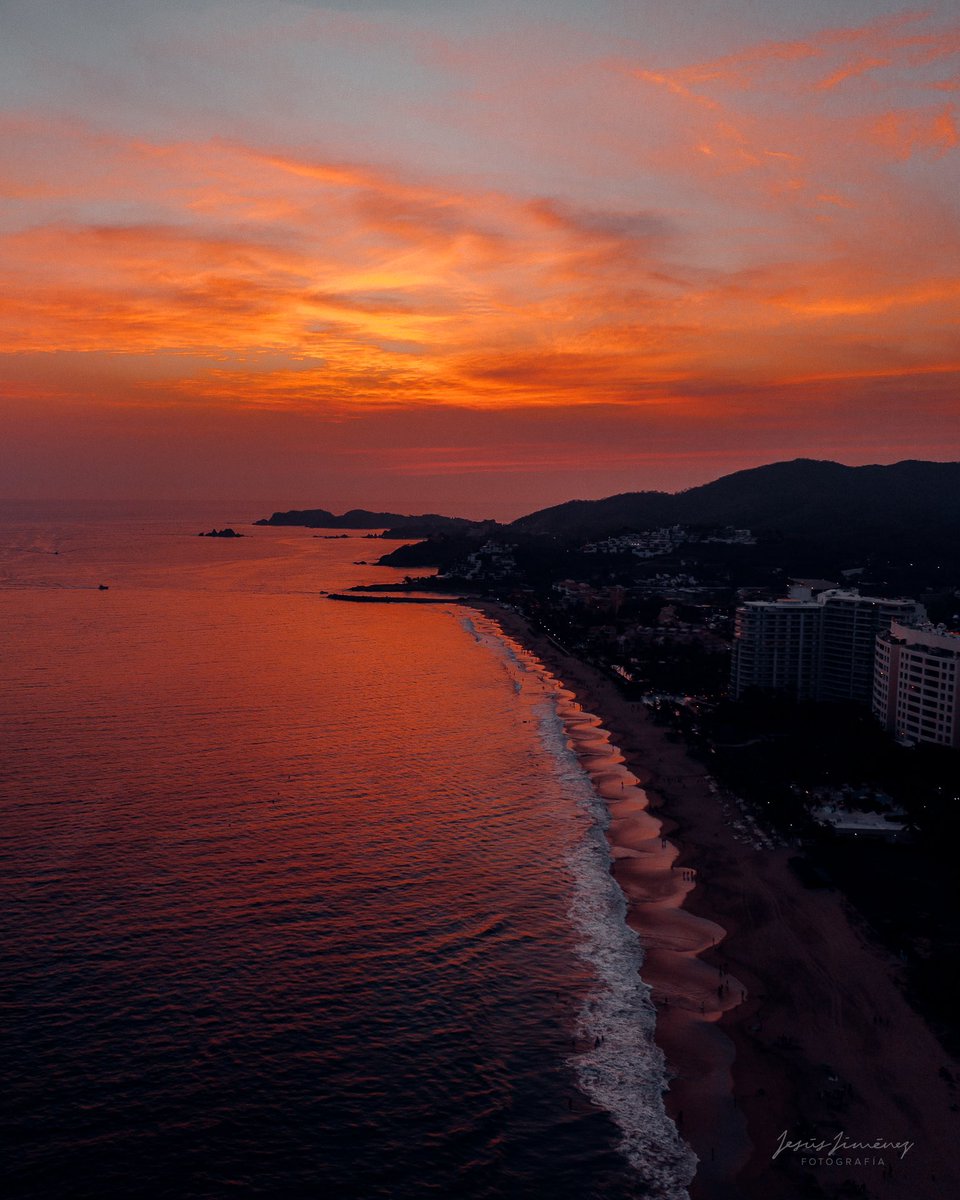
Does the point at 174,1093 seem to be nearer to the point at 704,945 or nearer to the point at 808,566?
A: the point at 704,945

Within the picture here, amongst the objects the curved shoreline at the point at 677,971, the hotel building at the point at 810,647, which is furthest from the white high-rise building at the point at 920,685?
the curved shoreline at the point at 677,971

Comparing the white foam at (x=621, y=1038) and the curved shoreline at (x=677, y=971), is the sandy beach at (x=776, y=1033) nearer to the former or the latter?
the curved shoreline at (x=677, y=971)

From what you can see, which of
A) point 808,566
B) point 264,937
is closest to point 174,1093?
point 264,937

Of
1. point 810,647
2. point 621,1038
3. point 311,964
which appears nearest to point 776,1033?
point 621,1038

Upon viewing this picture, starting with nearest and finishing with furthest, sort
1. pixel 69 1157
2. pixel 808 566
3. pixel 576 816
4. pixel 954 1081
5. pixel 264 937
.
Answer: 1. pixel 69 1157
2. pixel 954 1081
3. pixel 264 937
4. pixel 576 816
5. pixel 808 566

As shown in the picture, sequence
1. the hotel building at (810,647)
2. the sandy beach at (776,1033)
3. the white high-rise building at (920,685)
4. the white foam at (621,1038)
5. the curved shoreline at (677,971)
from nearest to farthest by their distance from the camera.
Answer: the sandy beach at (776,1033) < the white foam at (621,1038) < the curved shoreline at (677,971) < the white high-rise building at (920,685) < the hotel building at (810,647)

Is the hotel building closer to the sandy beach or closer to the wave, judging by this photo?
the wave

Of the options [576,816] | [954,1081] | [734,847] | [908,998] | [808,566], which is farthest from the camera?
[808,566]
